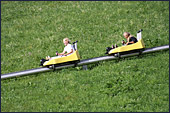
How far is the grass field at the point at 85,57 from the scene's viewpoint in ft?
33.6

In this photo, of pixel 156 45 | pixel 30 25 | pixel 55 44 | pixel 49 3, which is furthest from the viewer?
pixel 49 3

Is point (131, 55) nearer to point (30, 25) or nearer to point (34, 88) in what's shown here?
point (34, 88)

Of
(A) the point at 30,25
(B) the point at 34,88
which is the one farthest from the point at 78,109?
(A) the point at 30,25

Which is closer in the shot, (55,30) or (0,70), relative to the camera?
(0,70)

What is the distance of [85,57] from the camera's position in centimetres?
1438

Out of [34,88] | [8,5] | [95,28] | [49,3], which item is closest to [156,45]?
[95,28]

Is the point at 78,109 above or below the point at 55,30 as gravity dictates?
below

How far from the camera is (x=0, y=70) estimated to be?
48.3ft

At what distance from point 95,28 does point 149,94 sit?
8531mm

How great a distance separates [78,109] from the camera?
9.84 m

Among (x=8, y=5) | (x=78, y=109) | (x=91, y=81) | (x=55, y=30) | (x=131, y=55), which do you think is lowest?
(x=78, y=109)

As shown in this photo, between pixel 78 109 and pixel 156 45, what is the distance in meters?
6.58

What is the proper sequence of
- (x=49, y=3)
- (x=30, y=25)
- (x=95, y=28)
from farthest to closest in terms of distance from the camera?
(x=49, y=3), (x=30, y=25), (x=95, y=28)

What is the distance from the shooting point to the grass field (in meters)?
10.2
